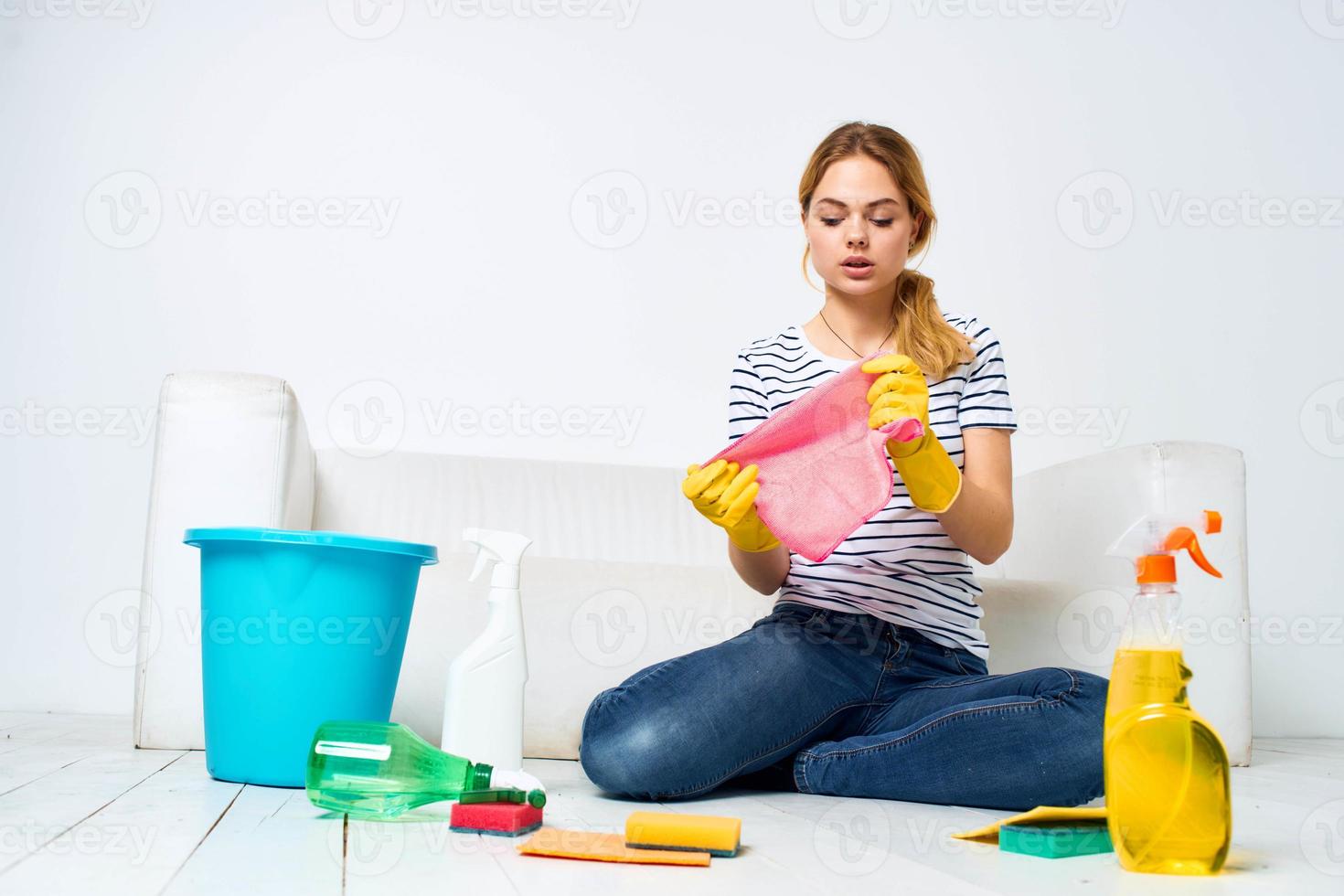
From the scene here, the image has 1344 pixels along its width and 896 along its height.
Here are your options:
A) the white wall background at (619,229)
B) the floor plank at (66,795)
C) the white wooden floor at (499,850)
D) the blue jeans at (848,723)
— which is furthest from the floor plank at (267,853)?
the white wall background at (619,229)

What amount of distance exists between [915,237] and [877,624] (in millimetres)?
472

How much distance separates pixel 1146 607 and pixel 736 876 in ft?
1.18

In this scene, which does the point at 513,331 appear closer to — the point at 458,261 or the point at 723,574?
the point at 458,261

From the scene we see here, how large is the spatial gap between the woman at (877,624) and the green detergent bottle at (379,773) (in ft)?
0.64

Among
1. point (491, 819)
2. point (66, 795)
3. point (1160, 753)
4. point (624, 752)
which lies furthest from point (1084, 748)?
point (66, 795)

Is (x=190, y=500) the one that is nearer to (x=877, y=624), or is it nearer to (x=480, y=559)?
(x=480, y=559)

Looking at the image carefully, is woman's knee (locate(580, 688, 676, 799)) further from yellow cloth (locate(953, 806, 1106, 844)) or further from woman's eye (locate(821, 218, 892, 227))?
woman's eye (locate(821, 218, 892, 227))

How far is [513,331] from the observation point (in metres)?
2.23

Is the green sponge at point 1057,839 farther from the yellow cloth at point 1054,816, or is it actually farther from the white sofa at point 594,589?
the white sofa at point 594,589

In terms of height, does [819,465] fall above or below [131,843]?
above

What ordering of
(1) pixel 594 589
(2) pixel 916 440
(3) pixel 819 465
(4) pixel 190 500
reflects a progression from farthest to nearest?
(1) pixel 594 589, (4) pixel 190 500, (3) pixel 819 465, (2) pixel 916 440

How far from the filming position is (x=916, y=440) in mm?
1047

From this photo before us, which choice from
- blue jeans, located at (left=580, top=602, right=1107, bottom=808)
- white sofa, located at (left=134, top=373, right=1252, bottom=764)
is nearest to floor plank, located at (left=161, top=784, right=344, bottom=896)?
blue jeans, located at (left=580, top=602, right=1107, bottom=808)

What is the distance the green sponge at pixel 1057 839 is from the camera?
0.89 meters
